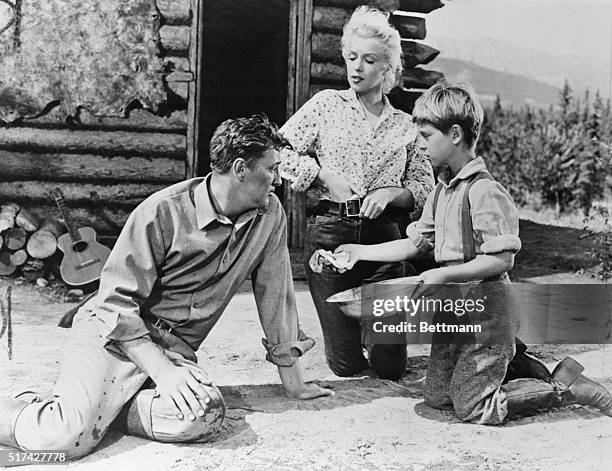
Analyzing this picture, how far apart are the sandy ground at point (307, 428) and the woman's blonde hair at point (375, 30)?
102 cm

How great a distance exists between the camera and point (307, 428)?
87.9 inches

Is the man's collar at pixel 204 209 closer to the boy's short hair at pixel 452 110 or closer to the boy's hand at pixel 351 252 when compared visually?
the boy's hand at pixel 351 252

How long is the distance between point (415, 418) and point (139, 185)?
4.31 feet

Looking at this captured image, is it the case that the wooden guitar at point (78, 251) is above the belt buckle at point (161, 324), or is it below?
above

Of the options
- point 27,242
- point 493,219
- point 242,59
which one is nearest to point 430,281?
point 493,219

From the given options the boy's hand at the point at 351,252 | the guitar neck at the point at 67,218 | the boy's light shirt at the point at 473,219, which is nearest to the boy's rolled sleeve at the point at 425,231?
the boy's light shirt at the point at 473,219

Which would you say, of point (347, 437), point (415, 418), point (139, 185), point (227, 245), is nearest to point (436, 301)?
point (415, 418)

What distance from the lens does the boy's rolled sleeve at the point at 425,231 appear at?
2.46m

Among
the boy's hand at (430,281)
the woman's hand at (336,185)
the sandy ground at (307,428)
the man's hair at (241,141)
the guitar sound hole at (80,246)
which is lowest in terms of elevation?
the sandy ground at (307,428)

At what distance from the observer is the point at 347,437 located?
2250 mm

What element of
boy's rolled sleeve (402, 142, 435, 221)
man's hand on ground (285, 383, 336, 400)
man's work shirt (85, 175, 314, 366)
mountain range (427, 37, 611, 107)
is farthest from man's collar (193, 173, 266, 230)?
mountain range (427, 37, 611, 107)

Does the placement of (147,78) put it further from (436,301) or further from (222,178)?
(436,301)

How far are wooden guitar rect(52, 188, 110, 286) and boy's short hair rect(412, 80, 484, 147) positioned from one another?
121 cm

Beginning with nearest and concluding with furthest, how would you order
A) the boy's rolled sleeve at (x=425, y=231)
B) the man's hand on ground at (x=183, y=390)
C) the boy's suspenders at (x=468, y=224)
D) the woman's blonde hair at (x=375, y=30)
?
the man's hand on ground at (x=183, y=390) < the boy's suspenders at (x=468, y=224) < the boy's rolled sleeve at (x=425, y=231) < the woman's blonde hair at (x=375, y=30)
